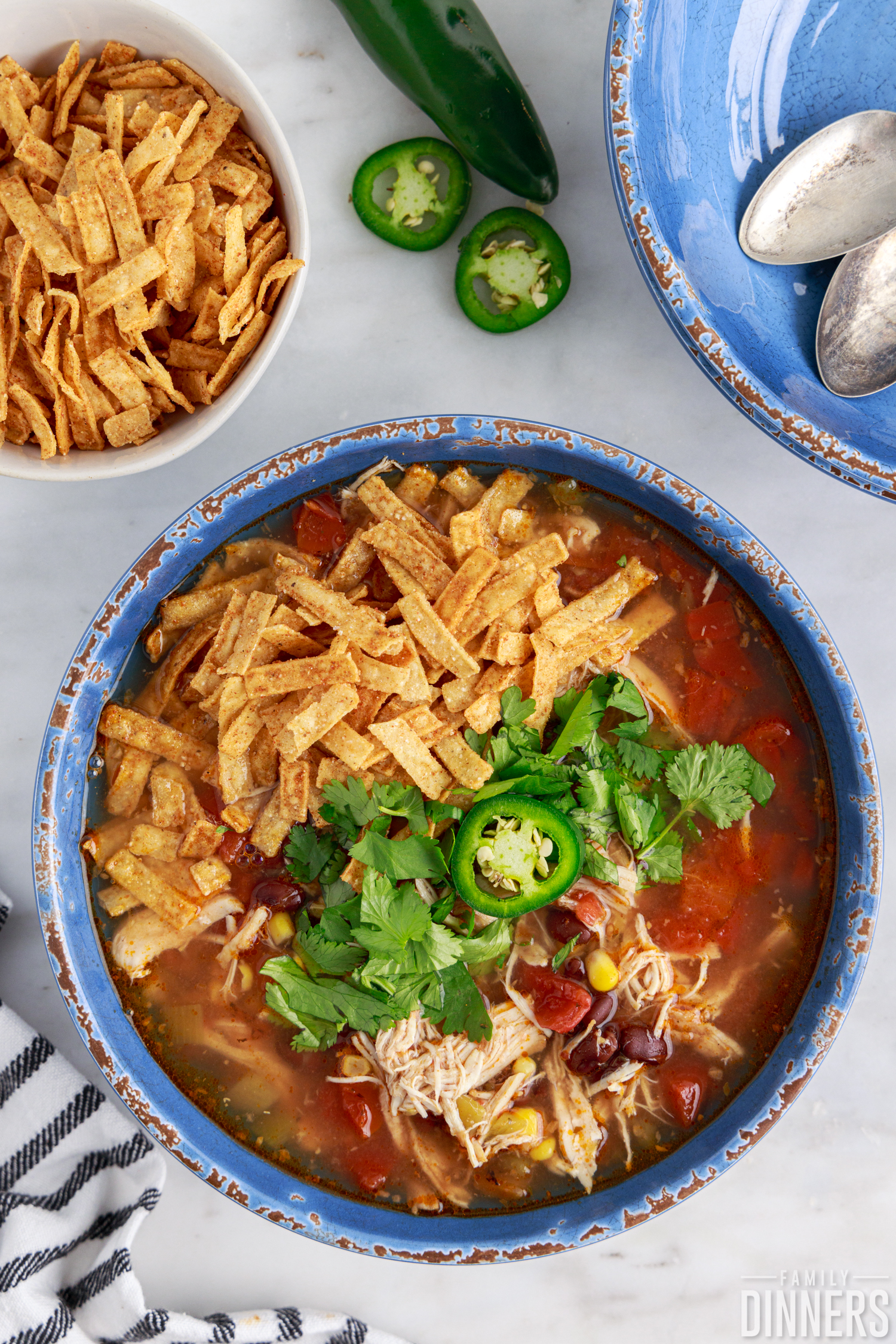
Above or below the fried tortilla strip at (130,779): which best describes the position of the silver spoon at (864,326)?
below

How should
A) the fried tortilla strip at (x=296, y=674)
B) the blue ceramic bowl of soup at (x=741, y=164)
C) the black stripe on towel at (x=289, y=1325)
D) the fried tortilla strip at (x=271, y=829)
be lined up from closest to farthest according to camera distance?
the blue ceramic bowl of soup at (x=741, y=164) < the fried tortilla strip at (x=296, y=674) < the fried tortilla strip at (x=271, y=829) < the black stripe on towel at (x=289, y=1325)

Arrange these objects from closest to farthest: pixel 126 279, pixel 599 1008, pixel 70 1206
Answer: pixel 126 279 → pixel 599 1008 → pixel 70 1206

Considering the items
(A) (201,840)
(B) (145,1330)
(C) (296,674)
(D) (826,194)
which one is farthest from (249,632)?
(B) (145,1330)

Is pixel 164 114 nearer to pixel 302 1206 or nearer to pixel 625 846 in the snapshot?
pixel 625 846

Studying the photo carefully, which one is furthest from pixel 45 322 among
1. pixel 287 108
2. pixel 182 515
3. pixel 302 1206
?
pixel 302 1206

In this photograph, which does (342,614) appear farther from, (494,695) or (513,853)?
(513,853)

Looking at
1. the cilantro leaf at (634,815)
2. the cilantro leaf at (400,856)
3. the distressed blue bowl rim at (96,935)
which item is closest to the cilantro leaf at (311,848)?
the cilantro leaf at (400,856)

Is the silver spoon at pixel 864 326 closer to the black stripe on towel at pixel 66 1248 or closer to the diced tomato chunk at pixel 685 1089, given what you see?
the diced tomato chunk at pixel 685 1089
